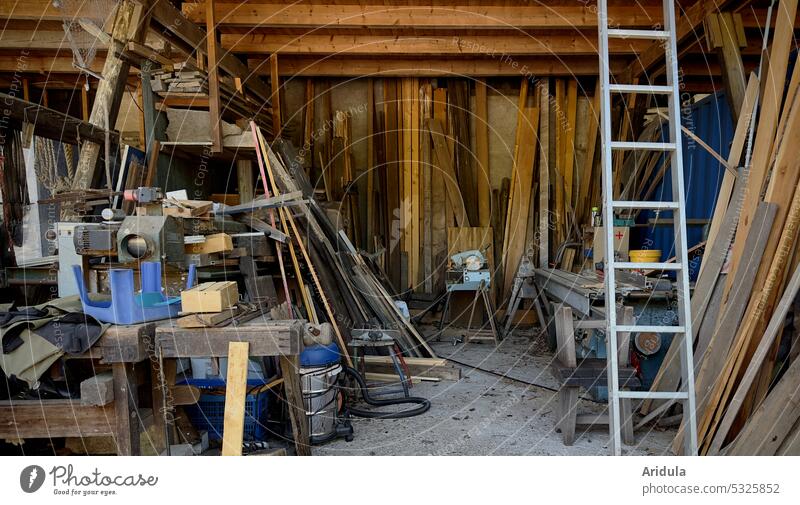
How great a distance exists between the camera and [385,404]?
13.2 feet

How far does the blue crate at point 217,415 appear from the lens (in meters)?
3.21

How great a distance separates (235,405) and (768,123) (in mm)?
3494

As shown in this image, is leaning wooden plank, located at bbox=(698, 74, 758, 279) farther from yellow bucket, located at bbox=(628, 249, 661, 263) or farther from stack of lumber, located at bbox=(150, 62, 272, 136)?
stack of lumber, located at bbox=(150, 62, 272, 136)

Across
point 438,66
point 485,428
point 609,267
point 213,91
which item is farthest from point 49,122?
point 438,66

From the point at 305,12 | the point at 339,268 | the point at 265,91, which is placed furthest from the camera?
the point at 265,91

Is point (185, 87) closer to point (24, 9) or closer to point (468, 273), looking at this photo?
point (24, 9)

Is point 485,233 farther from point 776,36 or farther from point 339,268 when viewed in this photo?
point 776,36

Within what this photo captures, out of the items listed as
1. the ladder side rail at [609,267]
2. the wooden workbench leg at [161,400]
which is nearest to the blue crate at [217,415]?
the wooden workbench leg at [161,400]

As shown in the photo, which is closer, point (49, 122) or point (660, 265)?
point (660, 265)

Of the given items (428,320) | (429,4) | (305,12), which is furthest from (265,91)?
(428,320)

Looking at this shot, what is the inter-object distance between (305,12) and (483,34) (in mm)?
2216

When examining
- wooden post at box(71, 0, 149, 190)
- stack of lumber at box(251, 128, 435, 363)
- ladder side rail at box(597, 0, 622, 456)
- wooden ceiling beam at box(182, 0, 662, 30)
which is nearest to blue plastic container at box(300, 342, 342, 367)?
stack of lumber at box(251, 128, 435, 363)

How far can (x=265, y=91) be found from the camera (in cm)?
676

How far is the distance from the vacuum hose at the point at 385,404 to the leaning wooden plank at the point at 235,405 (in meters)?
1.54
